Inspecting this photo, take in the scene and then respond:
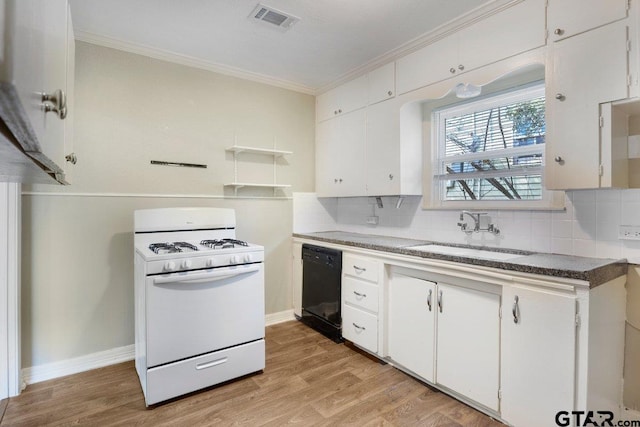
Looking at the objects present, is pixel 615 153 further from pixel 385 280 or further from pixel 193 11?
pixel 193 11

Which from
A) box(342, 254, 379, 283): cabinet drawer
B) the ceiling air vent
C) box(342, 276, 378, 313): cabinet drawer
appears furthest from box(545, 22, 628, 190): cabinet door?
the ceiling air vent

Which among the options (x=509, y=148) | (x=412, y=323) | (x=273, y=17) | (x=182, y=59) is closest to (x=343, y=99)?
(x=273, y=17)

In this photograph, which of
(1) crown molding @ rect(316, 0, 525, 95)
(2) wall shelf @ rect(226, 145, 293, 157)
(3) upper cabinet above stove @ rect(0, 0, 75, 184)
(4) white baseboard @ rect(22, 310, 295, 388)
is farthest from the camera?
(2) wall shelf @ rect(226, 145, 293, 157)

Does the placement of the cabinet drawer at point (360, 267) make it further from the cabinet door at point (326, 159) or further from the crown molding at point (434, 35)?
the crown molding at point (434, 35)

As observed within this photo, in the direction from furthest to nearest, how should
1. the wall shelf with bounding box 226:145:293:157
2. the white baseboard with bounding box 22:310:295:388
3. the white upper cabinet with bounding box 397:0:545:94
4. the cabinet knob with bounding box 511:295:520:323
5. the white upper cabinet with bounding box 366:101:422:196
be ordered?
the wall shelf with bounding box 226:145:293:157
the white upper cabinet with bounding box 366:101:422:196
the white baseboard with bounding box 22:310:295:388
the white upper cabinet with bounding box 397:0:545:94
the cabinet knob with bounding box 511:295:520:323

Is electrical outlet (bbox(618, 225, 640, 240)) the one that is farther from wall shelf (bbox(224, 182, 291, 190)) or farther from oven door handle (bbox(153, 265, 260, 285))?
wall shelf (bbox(224, 182, 291, 190))

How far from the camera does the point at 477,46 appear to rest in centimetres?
227

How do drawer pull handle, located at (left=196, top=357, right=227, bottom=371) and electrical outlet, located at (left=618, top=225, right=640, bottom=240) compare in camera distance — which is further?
drawer pull handle, located at (left=196, top=357, right=227, bottom=371)

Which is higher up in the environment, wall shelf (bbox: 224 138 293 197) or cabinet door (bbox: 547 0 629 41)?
cabinet door (bbox: 547 0 629 41)

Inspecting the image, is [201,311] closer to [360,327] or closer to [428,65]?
[360,327]

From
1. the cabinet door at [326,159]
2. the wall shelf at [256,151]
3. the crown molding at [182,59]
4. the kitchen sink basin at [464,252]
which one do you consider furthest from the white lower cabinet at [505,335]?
the crown molding at [182,59]

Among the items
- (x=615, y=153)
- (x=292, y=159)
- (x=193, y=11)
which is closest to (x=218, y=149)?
(x=292, y=159)

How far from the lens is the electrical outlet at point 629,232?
181cm

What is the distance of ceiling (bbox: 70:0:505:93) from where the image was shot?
7.25 feet
